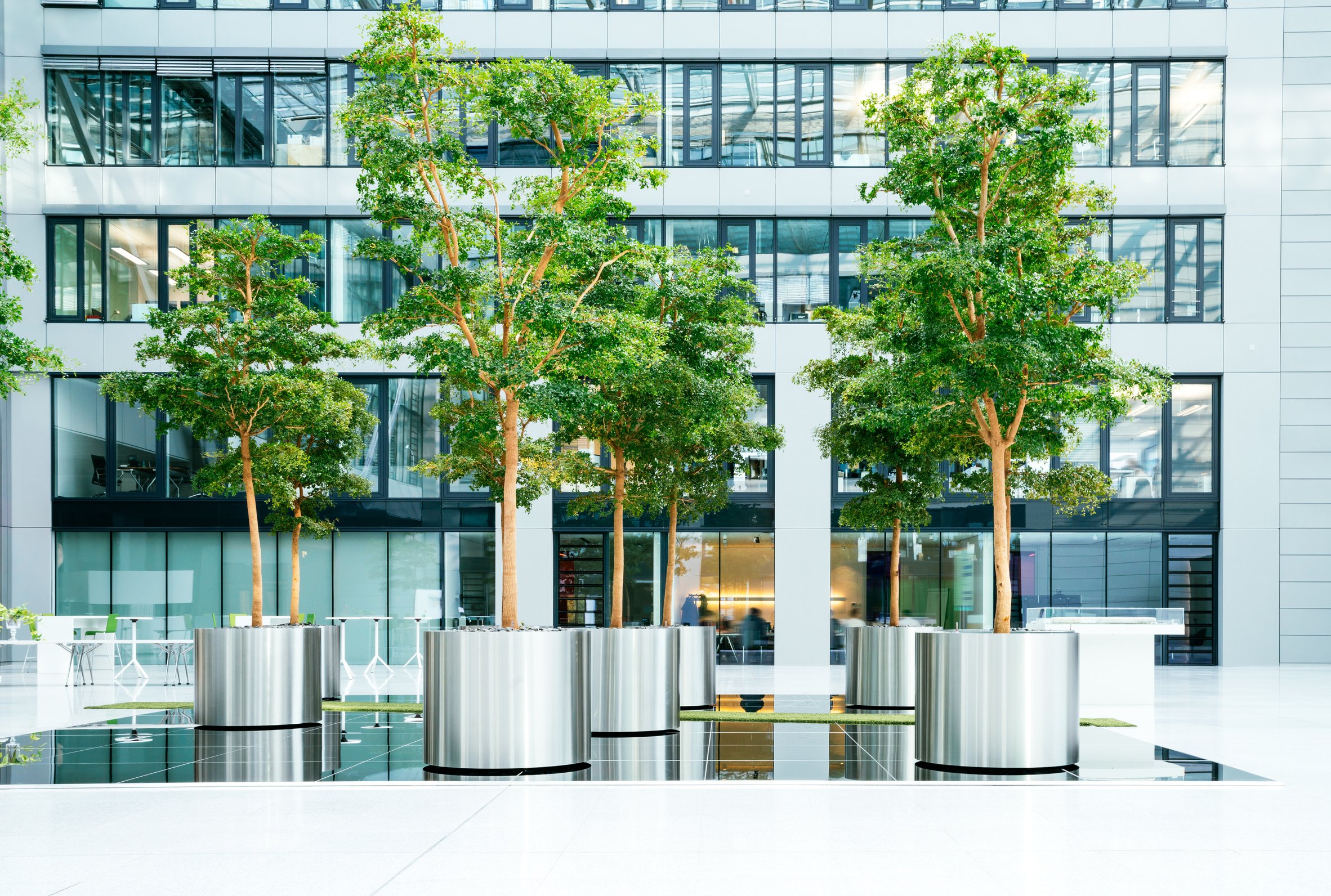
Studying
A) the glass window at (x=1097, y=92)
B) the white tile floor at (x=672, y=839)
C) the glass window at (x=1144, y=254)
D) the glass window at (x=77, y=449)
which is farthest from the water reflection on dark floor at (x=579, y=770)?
the glass window at (x=1097, y=92)

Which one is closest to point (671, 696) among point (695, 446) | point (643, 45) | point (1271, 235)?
point (695, 446)

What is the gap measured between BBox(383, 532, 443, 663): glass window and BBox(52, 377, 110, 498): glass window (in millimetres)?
6926

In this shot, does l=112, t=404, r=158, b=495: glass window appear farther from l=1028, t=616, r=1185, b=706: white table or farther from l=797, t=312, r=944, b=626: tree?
l=1028, t=616, r=1185, b=706: white table

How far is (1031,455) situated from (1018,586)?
13520 mm

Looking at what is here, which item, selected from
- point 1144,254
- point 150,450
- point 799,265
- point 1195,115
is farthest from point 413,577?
point 1195,115

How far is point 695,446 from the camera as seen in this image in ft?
54.7

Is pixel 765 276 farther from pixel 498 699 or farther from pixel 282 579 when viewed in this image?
pixel 498 699

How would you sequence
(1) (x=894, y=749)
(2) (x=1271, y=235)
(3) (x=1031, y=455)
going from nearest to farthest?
(1) (x=894, y=749)
(3) (x=1031, y=455)
(2) (x=1271, y=235)

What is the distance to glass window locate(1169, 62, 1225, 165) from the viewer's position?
26781 millimetres

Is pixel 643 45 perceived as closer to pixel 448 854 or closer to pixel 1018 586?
pixel 1018 586

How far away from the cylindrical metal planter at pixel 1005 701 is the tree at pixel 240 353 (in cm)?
888

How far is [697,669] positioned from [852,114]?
15.9 metres

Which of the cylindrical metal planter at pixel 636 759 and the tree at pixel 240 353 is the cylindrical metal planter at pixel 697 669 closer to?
the cylindrical metal planter at pixel 636 759

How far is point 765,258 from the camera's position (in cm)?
2662
